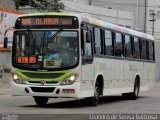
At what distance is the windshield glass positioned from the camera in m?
Answer: 18.0

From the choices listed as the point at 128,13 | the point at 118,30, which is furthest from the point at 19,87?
the point at 128,13

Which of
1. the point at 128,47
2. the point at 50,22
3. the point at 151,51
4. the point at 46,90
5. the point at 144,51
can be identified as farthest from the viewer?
the point at 151,51

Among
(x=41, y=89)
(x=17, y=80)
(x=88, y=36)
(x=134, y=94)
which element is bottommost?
(x=134, y=94)

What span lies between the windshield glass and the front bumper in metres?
0.65

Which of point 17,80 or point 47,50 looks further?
point 17,80

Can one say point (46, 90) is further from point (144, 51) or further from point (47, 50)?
point (144, 51)

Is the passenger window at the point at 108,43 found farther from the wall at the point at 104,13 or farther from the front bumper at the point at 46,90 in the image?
the wall at the point at 104,13

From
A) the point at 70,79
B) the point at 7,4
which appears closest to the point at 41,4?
the point at 7,4

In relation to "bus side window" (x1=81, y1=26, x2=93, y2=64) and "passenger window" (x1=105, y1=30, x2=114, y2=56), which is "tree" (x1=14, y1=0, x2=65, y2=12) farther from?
"bus side window" (x1=81, y1=26, x2=93, y2=64)

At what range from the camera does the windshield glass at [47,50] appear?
59.2 feet

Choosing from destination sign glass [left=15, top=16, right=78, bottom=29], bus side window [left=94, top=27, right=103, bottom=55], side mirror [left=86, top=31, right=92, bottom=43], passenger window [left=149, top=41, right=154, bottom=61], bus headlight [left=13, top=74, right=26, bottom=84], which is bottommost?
passenger window [left=149, top=41, right=154, bottom=61]

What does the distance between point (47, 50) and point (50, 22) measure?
102cm

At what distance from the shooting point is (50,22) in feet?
60.7

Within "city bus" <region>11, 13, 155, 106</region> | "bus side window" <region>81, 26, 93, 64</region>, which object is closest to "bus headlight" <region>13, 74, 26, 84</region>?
"city bus" <region>11, 13, 155, 106</region>
